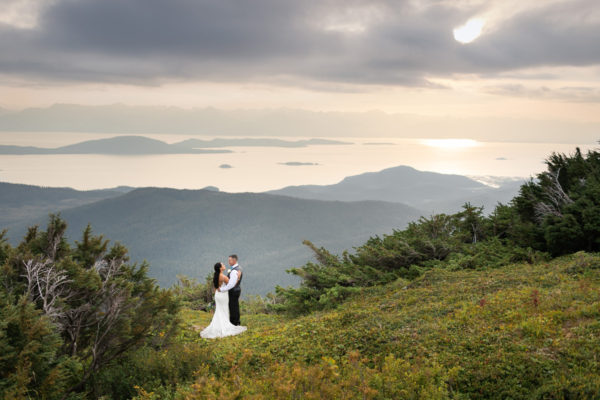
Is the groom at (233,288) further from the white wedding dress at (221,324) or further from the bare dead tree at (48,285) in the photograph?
the bare dead tree at (48,285)

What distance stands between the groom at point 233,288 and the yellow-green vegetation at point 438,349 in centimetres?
158

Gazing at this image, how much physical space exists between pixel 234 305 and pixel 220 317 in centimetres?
66

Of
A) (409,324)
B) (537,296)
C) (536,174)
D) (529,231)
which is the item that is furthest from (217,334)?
(536,174)

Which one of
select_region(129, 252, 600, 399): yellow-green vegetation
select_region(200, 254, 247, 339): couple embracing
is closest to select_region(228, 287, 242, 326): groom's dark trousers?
select_region(200, 254, 247, 339): couple embracing

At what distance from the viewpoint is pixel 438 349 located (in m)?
7.59

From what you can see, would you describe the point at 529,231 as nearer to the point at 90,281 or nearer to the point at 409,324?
the point at 409,324

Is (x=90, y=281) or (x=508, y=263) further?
(x=508, y=263)

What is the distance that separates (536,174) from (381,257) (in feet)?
27.5

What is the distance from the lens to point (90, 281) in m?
8.14

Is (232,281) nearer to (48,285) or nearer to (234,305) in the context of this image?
(234,305)

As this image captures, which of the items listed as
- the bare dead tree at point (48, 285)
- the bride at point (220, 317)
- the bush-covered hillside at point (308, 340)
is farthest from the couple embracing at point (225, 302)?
the bare dead tree at point (48, 285)

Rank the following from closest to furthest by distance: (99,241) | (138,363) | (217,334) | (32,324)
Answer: (32,324) → (138,363) → (99,241) → (217,334)

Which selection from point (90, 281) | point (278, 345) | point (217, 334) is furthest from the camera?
point (217, 334)

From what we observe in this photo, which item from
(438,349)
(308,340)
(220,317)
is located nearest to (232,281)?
(220,317)
